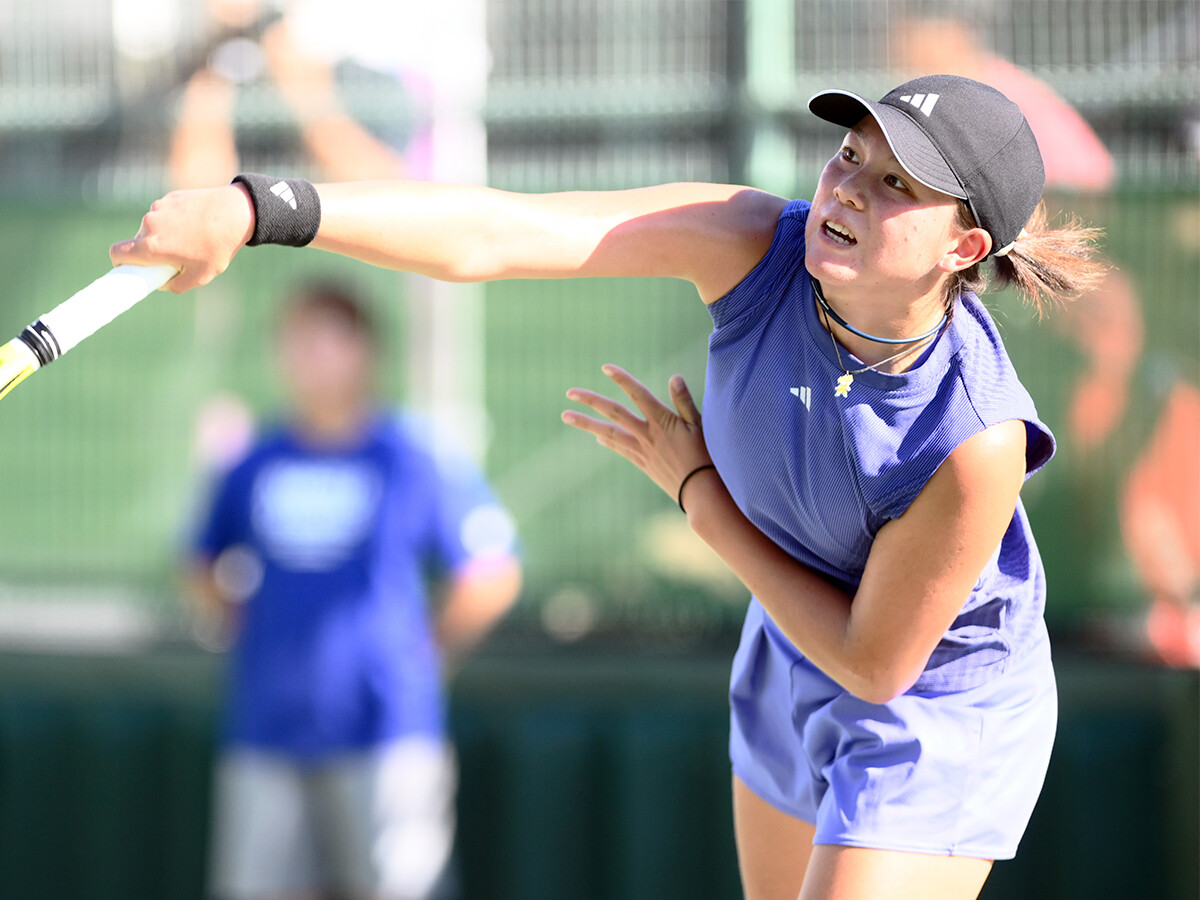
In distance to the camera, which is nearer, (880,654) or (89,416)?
(880,654)

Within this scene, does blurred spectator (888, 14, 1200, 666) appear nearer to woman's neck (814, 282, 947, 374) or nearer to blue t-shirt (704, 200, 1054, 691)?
blue t-shirt (704, 200, 1054, 691)

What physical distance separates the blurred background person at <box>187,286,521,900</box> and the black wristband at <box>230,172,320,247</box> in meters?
2.25

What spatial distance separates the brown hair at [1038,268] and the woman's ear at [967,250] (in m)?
0.08

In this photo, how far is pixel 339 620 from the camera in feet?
13.4

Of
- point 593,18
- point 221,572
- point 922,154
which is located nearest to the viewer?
point 922,154

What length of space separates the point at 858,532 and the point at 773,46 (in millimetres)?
3303

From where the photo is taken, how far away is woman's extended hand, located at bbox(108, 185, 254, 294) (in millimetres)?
1803

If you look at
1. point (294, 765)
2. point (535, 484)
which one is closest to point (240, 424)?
point (535, 484)

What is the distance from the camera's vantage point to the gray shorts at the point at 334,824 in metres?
4.02

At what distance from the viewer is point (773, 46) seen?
5.12 meters

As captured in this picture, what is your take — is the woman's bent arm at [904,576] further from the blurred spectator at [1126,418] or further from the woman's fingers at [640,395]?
the blurred spectator at [1126,418]

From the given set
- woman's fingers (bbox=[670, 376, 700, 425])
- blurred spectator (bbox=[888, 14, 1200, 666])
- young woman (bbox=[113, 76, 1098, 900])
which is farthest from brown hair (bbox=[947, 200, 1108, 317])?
blurred spectator (bbox=[888, 14, 1200, 666])

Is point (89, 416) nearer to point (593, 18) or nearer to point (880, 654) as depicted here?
point (593, 18)

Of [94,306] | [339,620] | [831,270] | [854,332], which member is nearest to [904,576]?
[854,332]
